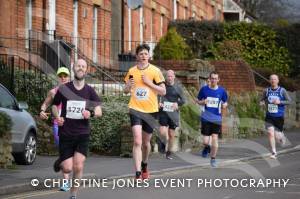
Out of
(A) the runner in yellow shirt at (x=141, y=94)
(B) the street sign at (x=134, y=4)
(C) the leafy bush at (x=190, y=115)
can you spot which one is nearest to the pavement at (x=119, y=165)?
(C) the leafy bush at (x=190, y=115)

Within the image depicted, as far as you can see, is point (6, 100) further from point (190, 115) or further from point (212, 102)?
point (190, 115)

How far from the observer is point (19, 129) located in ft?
52.4

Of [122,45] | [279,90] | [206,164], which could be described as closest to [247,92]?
[122,45]

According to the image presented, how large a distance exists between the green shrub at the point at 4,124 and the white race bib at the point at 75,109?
4380 mm

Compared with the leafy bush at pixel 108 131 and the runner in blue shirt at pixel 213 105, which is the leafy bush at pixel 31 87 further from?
the runner in blue shirt at pixel 213 105

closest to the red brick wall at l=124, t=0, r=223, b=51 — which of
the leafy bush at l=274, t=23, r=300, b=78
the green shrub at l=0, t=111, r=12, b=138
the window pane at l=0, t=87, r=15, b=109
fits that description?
the leafy bush at l=274, t=23, r=300, b=78

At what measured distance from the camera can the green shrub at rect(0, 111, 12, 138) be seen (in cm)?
1481

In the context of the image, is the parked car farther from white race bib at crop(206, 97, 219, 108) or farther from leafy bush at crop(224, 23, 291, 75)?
leafy bush at crop(224, 23, 291, 75)

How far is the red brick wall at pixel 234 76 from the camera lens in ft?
98.9

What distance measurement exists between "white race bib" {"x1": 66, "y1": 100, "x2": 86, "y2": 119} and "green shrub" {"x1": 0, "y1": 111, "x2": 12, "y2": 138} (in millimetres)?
4380

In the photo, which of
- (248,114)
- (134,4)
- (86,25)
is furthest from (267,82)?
(86,25)

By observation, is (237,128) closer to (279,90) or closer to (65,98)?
(279,90)

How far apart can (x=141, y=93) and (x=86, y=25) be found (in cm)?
1599

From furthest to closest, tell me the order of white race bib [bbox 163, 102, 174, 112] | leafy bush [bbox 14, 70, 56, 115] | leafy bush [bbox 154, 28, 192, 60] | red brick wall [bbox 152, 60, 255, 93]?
leafy bush [bbox 154, 28, 192, 60], red brick wall [bbox 152, 60, 255, 93], leafy bush [bbox 14, 70, 56, 115], white race bib [bbox 163, 102, 174, 112]
